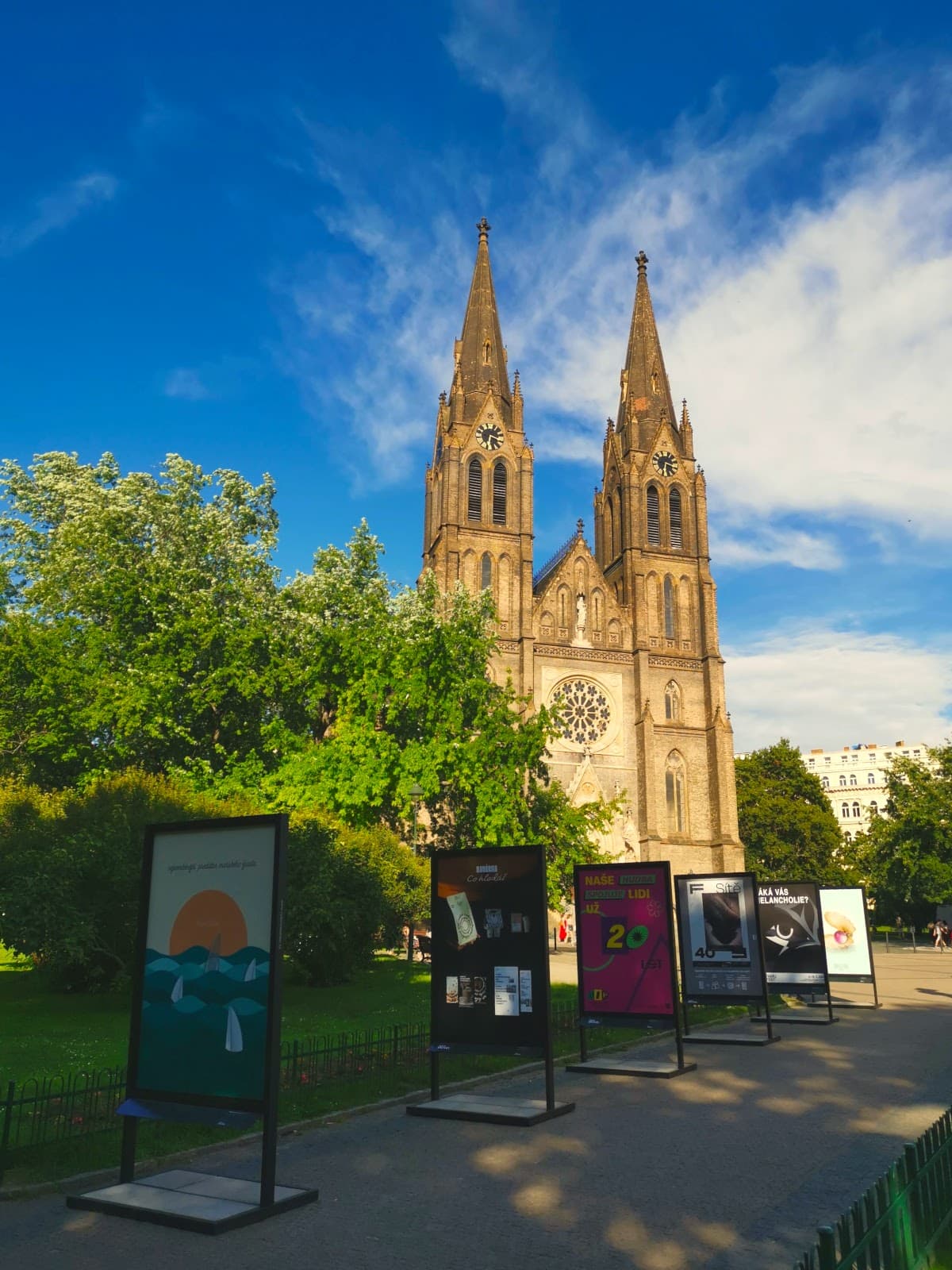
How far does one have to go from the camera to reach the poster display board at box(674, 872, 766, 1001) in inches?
635

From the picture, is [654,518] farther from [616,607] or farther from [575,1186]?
[575,1186]

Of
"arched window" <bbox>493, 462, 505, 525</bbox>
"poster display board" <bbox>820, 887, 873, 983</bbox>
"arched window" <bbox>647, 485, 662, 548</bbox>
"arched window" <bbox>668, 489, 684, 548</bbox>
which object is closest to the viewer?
"poster display board" <bbox>820, 887, 873, 983</bbox>

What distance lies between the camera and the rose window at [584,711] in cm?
5053

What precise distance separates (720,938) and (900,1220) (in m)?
12.6

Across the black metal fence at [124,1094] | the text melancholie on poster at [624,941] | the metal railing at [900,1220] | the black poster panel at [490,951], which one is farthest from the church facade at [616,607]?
the metal railing at [900,1220]

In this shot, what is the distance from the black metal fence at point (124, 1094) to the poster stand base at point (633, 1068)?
98 cm

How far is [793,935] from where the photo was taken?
19.6 meters

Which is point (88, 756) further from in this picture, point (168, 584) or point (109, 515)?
point (109, 515)

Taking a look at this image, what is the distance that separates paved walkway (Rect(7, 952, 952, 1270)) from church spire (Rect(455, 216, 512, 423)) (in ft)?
157

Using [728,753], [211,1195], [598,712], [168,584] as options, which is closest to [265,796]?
[168,584]

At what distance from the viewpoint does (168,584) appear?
25.8 metres

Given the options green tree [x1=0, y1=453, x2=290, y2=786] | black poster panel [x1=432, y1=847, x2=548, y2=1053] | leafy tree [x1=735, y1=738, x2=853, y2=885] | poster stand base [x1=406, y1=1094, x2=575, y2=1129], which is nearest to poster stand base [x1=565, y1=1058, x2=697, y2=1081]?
poster stand base [x1=406, y1=1094, x2=575, y2=1129]

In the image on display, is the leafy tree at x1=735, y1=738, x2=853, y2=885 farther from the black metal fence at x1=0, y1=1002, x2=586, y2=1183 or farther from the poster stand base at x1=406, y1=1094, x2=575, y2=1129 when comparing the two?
the poster stand base at x1=406, y1=1094, x2=575, y2=1129

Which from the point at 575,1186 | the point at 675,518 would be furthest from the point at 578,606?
the point at 575,1186
